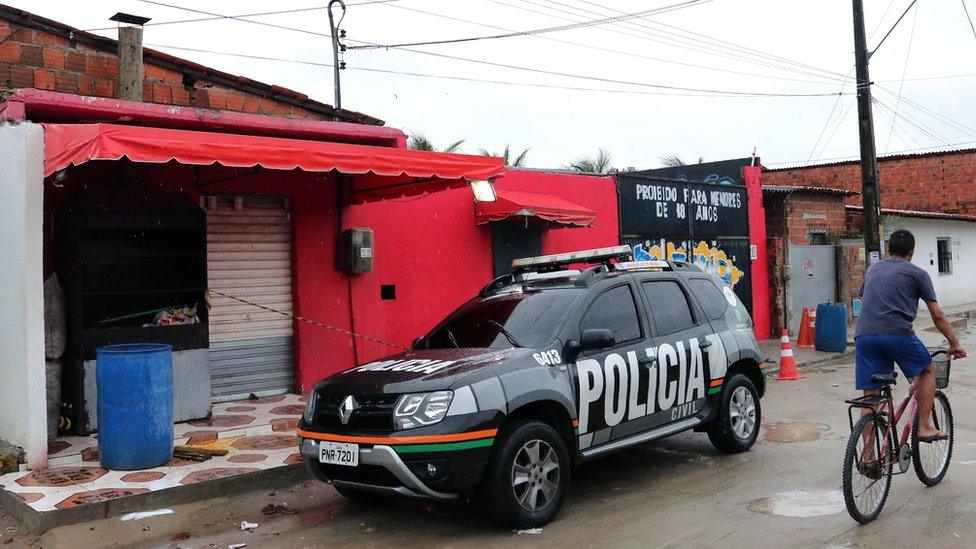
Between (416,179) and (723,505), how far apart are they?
16.9 ft

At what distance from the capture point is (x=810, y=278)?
18.7 m

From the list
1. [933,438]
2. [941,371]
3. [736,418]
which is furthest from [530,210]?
[933,438]

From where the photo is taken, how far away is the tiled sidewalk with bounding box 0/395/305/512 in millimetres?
6156

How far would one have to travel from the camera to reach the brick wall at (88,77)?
8.73 meters

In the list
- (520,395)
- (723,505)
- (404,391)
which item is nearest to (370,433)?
(404,391)

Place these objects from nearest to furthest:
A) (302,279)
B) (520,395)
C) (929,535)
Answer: (929,535) < (520,395) < (302,279)

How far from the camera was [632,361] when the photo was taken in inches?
249

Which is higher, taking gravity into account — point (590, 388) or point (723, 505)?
point (590, 388)

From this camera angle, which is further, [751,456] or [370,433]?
[751,456]

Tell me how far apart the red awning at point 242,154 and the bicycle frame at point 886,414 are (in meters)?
4.75

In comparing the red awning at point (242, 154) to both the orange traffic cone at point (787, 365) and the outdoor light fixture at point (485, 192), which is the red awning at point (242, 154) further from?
the orange traffic cone at point (787, 365)

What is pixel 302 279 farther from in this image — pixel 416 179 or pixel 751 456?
→ pixel 751 456

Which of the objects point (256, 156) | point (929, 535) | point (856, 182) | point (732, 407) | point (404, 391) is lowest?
point (929, 535)

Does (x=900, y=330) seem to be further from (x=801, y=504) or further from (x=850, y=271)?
(x=850, y=271)
